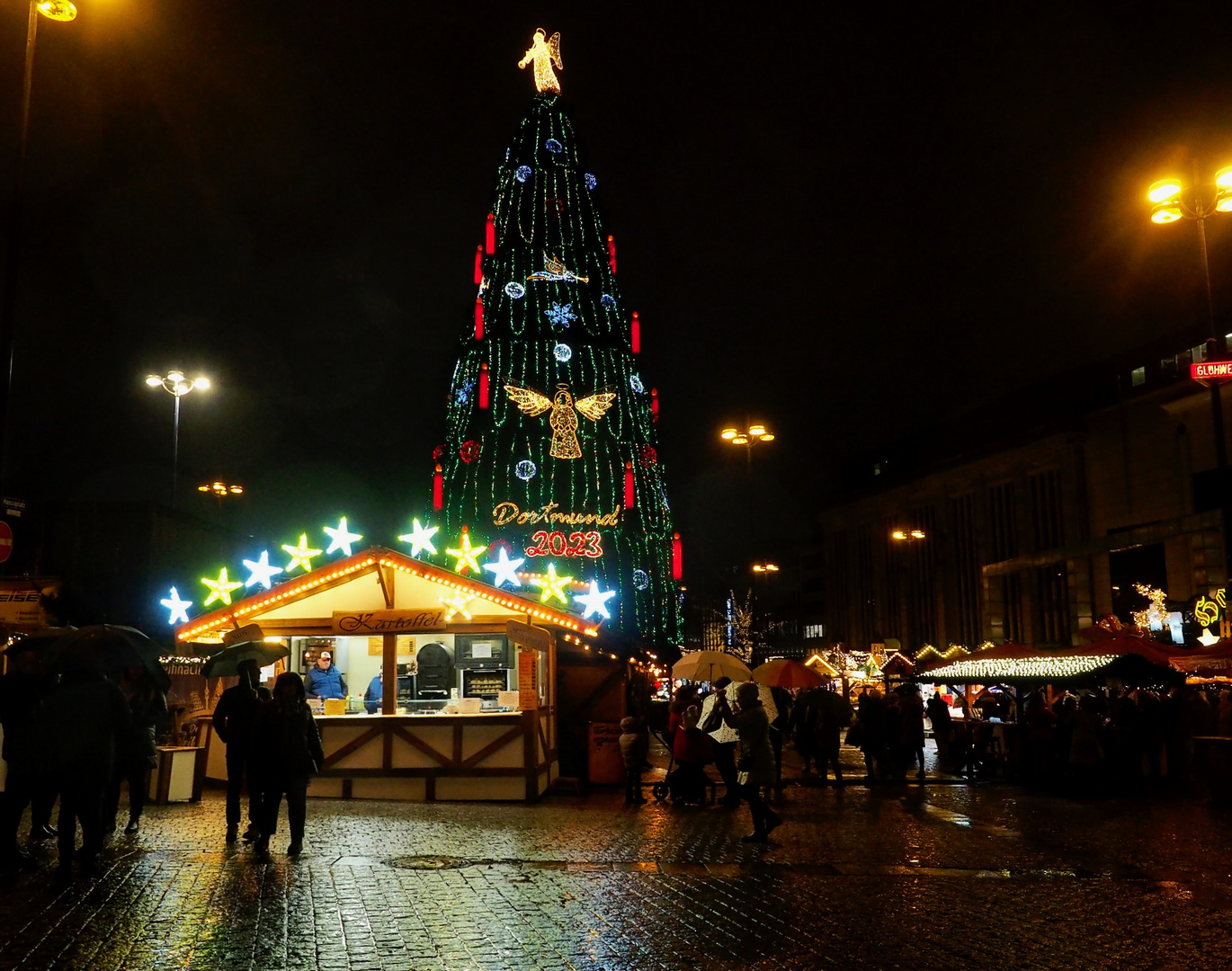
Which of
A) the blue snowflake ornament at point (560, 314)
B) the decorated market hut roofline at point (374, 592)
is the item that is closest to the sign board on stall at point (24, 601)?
the decorated market hut roofline at point (374, 592)

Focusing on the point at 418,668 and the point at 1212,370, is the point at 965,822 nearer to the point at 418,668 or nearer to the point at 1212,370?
the point at 1212,370

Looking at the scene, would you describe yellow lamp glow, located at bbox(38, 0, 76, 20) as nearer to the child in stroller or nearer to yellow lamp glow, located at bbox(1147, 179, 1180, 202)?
the child in stroller

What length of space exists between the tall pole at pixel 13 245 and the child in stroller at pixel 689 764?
31.0 ft

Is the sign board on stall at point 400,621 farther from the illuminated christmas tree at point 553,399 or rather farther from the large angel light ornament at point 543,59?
the large angel light ornament at point 543,59

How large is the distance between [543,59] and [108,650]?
55190 mm

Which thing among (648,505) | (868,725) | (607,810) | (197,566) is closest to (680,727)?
(607,810)

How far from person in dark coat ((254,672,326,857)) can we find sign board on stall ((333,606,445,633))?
5765 millimetres

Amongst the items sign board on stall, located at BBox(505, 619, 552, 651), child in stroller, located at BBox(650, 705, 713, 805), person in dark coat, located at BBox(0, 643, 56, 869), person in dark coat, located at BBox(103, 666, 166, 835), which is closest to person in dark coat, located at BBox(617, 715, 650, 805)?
child in stroller, located at BBox(650, 705, 713, 805)

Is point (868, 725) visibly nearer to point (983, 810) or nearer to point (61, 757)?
point (983, 810)

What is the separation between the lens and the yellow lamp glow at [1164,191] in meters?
15.6

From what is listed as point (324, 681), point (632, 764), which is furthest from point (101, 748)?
point (632, 764)

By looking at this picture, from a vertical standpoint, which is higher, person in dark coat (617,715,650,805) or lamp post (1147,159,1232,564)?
lamp post (1147,159,1232,564)

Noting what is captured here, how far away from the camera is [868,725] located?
22.2 metres

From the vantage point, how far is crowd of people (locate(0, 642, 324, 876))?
28.6ft
